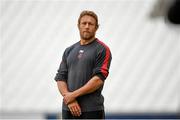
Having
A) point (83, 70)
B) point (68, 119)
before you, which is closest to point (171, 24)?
point (83, 70)

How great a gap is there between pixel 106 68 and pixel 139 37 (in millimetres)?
4047

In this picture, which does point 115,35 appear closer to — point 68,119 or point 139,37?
point 139,37

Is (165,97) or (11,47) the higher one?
(11,47)

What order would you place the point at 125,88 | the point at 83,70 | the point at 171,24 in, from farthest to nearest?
1. the point at 125,88
2. the point at 83,70
3. the point at 171,24

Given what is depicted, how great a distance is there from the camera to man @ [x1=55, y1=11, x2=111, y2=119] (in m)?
2.17

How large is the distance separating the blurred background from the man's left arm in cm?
366

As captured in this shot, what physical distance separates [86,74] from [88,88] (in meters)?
0.07

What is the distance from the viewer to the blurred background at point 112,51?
5980 mm

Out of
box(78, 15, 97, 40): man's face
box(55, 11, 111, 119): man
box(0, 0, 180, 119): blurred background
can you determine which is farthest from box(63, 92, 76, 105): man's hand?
box(0, 0, 180, 119): blurred background

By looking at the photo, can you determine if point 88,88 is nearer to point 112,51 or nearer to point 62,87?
point 62,87

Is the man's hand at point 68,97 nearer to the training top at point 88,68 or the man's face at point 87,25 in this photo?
the training top at point 88,68

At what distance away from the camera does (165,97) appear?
604 centimetres

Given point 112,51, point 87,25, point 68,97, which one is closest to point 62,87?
point 68,97

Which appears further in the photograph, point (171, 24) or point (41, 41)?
point (41, 41)
